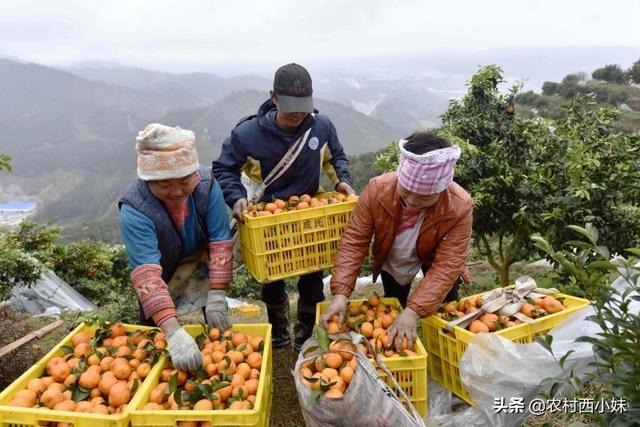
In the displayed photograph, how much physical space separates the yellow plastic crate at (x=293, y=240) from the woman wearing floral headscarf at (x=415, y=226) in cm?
16

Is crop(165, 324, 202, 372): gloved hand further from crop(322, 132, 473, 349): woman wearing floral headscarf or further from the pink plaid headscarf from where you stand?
the pink plaid headscarf

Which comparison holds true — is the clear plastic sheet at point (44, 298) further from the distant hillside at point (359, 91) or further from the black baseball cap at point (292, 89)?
the distant hillside at point (359, 91)

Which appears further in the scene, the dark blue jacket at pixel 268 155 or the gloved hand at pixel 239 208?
the dark blue jacket at pixel 268 155

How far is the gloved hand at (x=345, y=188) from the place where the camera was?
3.49 metres

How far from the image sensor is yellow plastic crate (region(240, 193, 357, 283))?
2.95 m

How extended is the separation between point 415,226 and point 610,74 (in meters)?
25.6

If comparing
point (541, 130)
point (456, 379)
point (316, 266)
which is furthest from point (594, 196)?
point (316, 266)

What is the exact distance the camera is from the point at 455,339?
270 cm

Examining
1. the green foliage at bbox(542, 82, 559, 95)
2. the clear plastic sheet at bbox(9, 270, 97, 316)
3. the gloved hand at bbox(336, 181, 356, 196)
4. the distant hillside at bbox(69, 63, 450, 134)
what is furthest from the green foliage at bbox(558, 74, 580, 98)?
the distant hillside at bbox(69, 63, 450, 134)

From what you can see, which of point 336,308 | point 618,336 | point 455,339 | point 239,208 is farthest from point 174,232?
point 618,336

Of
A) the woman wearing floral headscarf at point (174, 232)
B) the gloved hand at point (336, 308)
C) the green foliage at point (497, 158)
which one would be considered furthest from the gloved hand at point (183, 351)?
the green foliage at point (497, 158)

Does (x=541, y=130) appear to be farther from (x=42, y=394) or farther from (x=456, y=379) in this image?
(x=42, y=394)

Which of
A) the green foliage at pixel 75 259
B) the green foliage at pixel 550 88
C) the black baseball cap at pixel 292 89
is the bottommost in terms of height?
the green foliage at pixel 75 259

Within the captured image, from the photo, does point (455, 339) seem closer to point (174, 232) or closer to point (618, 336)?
point (618, 336)
